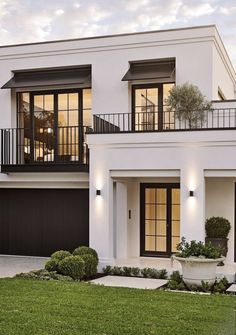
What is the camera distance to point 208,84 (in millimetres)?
13969

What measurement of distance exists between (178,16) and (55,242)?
8837 millimetres

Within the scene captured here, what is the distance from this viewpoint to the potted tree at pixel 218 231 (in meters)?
13.1

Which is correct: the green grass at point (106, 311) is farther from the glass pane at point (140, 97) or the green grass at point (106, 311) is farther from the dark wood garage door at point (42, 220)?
the glass pane at point (140, 97)

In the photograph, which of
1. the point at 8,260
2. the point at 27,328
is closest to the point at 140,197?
the point at 8,260

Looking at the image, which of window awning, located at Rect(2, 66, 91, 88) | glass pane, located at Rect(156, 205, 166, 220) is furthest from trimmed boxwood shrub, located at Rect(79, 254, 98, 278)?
window awning, located at Rect(2, 66, 91, 88)

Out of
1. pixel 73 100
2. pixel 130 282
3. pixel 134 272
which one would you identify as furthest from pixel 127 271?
pixel 73 100

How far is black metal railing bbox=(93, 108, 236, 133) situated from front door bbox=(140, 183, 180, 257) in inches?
71.6

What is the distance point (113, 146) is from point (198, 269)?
14.1 feet

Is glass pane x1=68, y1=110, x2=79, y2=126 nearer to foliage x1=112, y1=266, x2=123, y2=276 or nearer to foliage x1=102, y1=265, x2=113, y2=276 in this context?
foliage x1=102, y1=265, x2=113, y2=276

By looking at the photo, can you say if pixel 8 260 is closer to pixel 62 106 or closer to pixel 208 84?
pixel 62 106

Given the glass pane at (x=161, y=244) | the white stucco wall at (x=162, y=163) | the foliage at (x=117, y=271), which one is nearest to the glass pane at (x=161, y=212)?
the glass pane at (x=161, y=244)

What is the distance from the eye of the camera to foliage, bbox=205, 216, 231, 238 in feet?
43.2

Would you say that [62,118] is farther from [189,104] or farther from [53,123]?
[189,104]

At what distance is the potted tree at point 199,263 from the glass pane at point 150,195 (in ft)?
13.5
